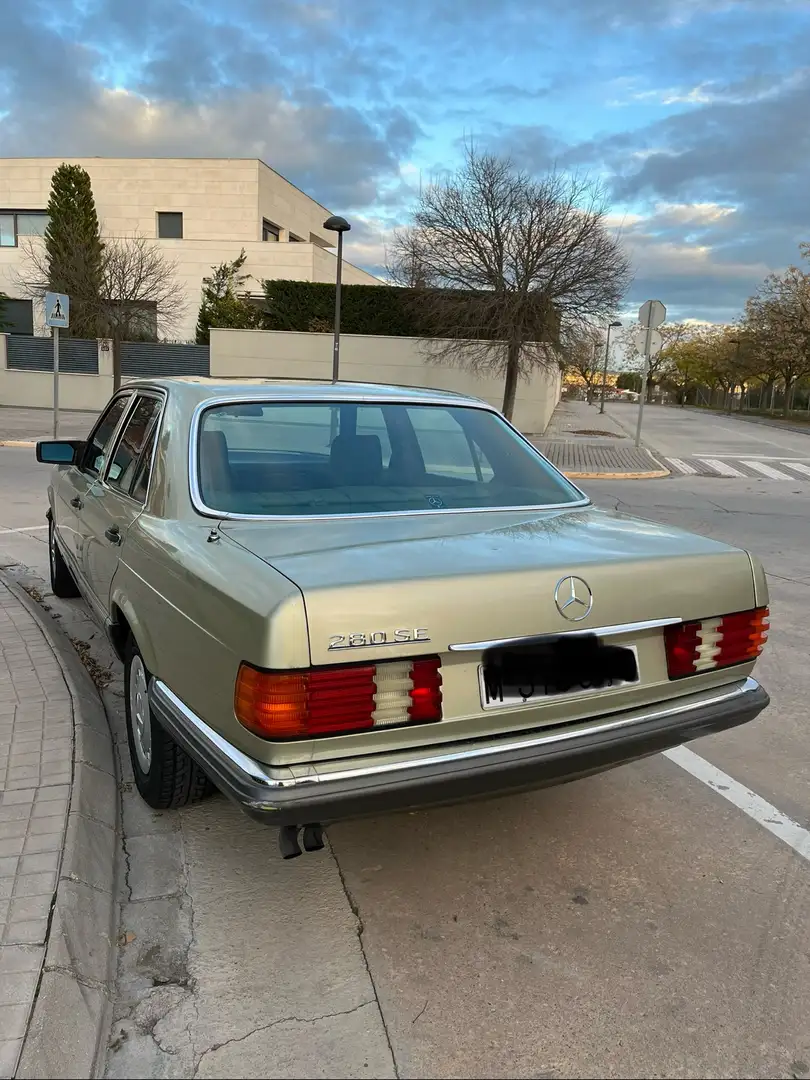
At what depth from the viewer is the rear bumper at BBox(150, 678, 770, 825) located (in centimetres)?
214

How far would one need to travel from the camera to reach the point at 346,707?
2152 mm

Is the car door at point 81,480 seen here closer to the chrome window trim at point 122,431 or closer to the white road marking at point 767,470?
the chrome window trim at point 122,431

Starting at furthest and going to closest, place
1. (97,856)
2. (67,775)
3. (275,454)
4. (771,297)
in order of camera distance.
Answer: (771,297) < (275,454) < (67,775) < (97,856)

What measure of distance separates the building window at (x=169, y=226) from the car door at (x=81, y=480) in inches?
1570

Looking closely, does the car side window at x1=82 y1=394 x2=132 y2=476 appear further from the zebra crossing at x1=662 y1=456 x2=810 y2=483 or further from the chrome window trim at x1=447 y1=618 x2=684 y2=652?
the zebra crossing at x1=662 y1=456 x2=810 y2=483

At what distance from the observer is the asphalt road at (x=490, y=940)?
209 cm

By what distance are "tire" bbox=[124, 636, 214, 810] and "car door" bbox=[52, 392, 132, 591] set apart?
130cm

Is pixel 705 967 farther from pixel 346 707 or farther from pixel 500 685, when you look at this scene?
pixel 346 707

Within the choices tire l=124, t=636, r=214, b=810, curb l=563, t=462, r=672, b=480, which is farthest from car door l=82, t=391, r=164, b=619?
curb l=563, t=462, r=672, b=480

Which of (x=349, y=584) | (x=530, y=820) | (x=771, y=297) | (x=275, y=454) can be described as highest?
(x=771, y=297)

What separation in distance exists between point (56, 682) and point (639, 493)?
1061 cm

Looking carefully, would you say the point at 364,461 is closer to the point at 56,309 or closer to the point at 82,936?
the point at 82,936

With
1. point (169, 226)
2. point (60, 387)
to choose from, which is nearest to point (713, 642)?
point (60, 387)

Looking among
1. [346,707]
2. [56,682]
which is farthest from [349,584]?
[56,682]
